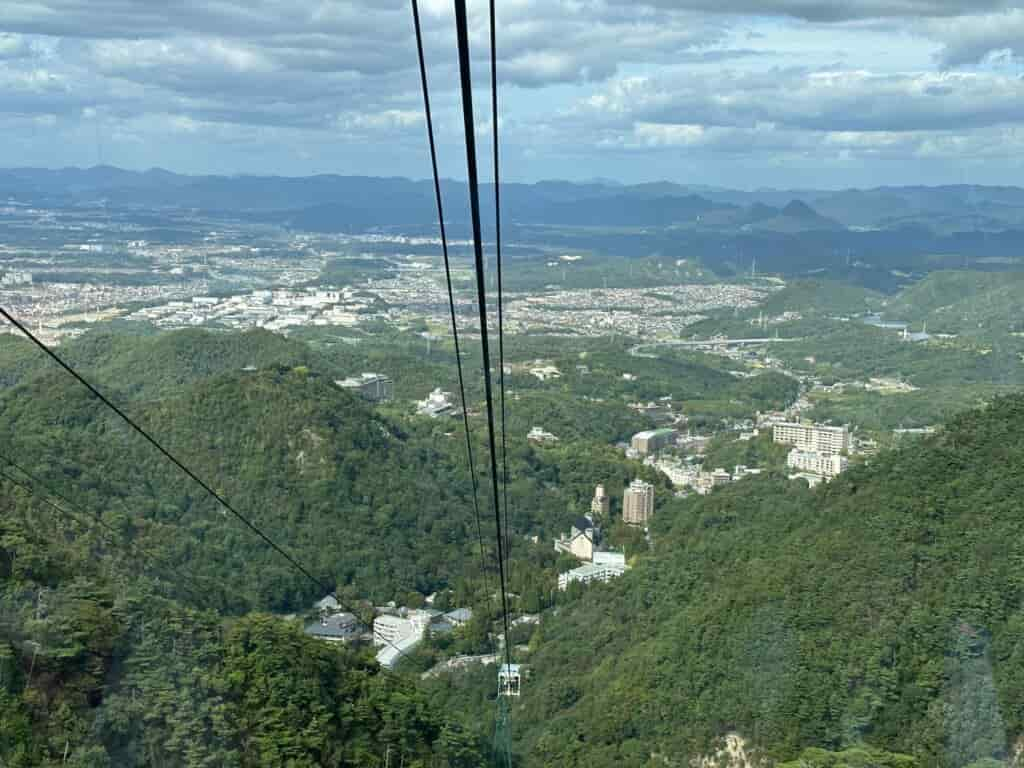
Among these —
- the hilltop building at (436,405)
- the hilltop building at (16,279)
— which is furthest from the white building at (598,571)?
the hilltop building at (16,279)

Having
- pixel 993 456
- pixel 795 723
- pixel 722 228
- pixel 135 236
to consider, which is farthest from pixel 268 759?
pixel 722 228

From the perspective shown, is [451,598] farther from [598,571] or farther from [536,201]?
[536,201]

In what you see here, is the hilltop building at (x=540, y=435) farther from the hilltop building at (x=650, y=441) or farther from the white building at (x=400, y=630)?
the white building at (x=400, y=630)

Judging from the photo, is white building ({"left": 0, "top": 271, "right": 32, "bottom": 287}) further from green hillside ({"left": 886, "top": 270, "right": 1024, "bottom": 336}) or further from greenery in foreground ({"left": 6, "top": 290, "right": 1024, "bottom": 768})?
green hillside ({"left": 886, "top": 270, "right": 1024, "bottom": 336})

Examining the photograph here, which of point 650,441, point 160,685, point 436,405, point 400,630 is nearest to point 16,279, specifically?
point 436,405

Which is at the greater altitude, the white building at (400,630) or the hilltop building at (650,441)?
the white building at (400,630)

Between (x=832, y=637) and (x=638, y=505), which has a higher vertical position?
(x=832, y=637)

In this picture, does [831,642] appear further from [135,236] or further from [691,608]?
[135,236]
